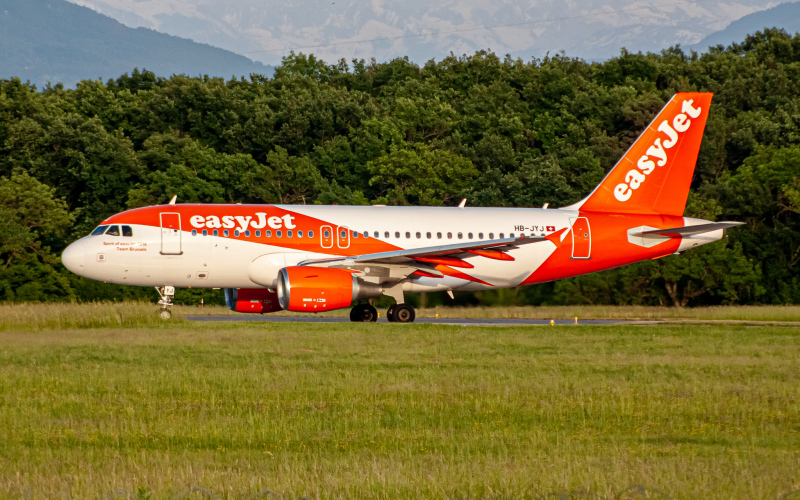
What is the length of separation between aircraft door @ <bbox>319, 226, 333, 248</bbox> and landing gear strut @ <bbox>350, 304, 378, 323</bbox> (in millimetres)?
Answer: 2388

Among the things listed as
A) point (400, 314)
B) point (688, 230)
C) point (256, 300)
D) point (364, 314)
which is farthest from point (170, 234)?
point (688, 230)

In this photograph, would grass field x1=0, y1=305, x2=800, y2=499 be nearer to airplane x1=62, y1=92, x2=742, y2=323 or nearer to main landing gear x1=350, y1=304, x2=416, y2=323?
airplane x1=62, y1=92, x2=742, y2=323

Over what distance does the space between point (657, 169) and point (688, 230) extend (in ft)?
9.03

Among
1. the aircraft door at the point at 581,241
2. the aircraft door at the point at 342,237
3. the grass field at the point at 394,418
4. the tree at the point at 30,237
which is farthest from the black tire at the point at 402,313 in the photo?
the tree at the point at 30,237

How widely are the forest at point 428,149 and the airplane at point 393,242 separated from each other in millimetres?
10174

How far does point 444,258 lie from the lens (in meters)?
30.0

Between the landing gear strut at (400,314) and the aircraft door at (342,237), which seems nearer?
the aircraft door at (342,237)

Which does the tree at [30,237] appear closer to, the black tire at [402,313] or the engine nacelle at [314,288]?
the black tire at [402,313]

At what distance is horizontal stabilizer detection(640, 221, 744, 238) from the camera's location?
1201 inches

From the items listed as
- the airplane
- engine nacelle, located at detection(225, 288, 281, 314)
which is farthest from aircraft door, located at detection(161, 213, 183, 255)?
engine nacelle, located at detection(225, 288, 281, 314)

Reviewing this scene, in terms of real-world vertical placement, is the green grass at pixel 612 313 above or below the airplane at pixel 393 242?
below

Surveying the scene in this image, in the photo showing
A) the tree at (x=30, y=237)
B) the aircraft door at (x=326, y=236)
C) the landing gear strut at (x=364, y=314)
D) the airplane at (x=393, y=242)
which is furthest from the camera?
the tree at (x=30, y=237)

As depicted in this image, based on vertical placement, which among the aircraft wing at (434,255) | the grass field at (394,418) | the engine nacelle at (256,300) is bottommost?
the grass field at (394,418)

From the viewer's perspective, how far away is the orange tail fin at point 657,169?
109 ft
